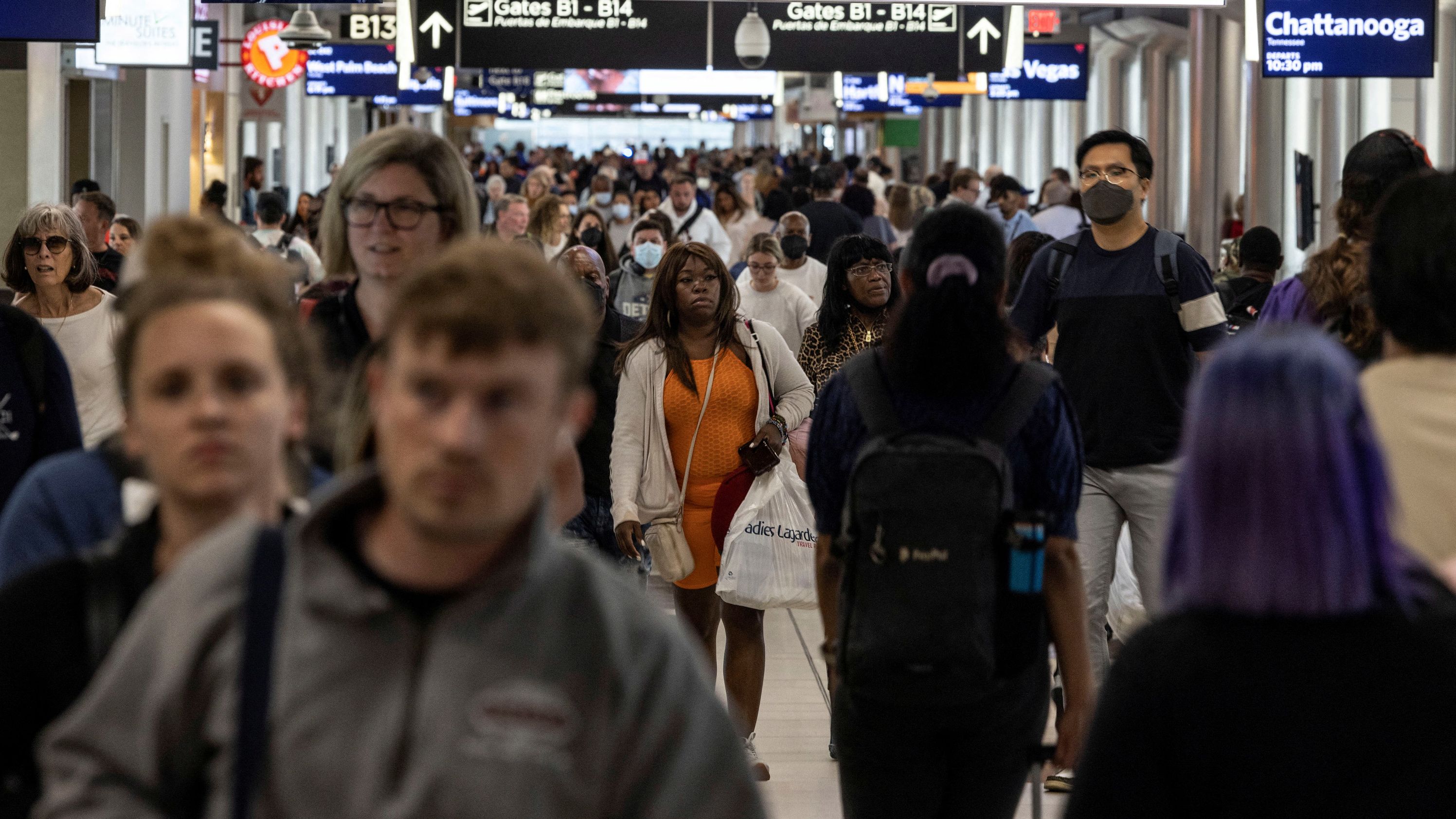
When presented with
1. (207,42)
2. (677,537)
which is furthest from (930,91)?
(677,537)

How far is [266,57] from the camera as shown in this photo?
Result: 1762 centimetres

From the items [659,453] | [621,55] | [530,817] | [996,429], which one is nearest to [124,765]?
[530,817]

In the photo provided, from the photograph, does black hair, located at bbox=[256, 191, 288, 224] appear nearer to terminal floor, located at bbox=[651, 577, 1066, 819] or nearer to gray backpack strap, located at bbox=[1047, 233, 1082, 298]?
terminal floor, located at bbox=[651, 577, 1066, 819]

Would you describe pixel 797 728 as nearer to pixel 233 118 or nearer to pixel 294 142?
pixel 233 118

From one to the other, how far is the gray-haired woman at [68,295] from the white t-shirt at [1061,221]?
7.73 metres

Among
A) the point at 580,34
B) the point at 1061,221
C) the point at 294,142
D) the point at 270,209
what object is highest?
the point at 294,142

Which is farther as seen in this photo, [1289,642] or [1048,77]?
[1048,77]

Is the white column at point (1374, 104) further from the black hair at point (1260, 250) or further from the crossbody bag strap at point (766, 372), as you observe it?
the crossbody bag strap at point (766, 372)

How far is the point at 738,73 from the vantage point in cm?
3077

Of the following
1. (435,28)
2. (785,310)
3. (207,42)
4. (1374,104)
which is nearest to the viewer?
(785,310)

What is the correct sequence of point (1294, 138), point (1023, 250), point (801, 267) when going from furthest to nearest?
point (1294, 138) < point (801, 267) < point (1023, 250)

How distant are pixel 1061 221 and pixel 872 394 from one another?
9.89 metres

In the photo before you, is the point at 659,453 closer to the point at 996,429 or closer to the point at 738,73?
the point at 996,429

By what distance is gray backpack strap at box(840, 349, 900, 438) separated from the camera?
2938mm
